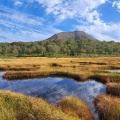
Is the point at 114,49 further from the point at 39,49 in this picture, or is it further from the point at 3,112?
the point at 3,112

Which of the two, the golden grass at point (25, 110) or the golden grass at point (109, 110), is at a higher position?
the golden grass at point (25, 110)

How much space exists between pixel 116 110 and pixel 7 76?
29.0m

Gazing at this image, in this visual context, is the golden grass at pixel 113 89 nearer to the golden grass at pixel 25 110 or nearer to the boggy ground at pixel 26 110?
the boggy ground at pixel 26 110

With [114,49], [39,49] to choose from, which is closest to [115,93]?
[39,49]

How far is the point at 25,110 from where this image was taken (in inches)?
587

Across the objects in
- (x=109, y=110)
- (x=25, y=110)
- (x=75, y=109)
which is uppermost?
(x=25, y=110)

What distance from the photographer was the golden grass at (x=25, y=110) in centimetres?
1334

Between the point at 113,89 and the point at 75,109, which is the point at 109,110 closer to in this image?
the point at 75,109

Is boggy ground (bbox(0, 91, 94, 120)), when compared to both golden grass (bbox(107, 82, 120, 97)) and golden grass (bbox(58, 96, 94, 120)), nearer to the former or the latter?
golden grass (bbox(58, 96, 94, 120))

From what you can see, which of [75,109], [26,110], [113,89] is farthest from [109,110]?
[113,89]

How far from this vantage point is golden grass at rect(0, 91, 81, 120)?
13.3 m

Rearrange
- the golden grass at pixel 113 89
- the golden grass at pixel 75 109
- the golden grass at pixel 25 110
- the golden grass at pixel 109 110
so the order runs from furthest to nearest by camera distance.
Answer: the golden grass at pixel 113 89 < the golden grass at pixel 75 109 < the golden grass at pixel 109 110 < the golden grass at pixel 25 110

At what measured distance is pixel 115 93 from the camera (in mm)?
25484

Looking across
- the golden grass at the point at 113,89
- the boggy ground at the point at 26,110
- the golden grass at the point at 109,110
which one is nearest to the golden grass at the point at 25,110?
the boggy ground at the point at 26,110
